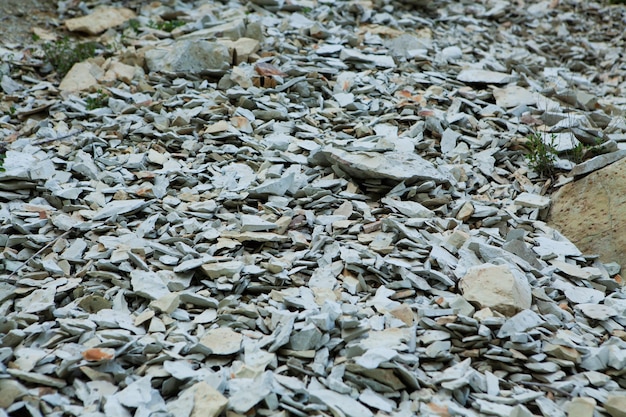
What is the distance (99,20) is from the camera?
26.9 ft

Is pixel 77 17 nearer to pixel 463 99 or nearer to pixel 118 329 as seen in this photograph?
pixel 463 99

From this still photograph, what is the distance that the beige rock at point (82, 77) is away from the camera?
6664mm

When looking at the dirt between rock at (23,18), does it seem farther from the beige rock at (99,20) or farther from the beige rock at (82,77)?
the beige rock at (82,77)

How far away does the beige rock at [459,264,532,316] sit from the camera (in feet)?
12.3

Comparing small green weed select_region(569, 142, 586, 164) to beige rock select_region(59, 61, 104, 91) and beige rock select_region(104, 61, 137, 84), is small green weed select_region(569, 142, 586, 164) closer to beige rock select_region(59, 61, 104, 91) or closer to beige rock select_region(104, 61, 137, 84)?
beige rock select_region(104, 61, 137, 84)

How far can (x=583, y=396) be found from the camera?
3.31 meters

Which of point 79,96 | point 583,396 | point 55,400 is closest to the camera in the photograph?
point 55,400

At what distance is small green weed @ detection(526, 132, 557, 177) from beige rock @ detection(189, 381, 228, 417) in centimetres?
371

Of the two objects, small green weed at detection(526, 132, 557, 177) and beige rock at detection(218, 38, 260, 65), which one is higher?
beige rock at detection(218, 38, 260, 65)

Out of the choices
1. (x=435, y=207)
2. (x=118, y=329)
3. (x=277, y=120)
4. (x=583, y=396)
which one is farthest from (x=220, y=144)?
(x=583, y=396)

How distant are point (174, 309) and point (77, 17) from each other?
616 cm

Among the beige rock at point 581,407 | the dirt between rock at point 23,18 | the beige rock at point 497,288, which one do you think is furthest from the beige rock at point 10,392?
the dirt between rock at point 23,18

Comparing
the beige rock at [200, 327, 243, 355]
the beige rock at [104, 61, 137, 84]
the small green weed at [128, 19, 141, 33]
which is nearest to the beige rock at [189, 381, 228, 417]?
the beige rock at [200, 327, 243, 355]

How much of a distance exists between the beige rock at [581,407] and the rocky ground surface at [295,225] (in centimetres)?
2
